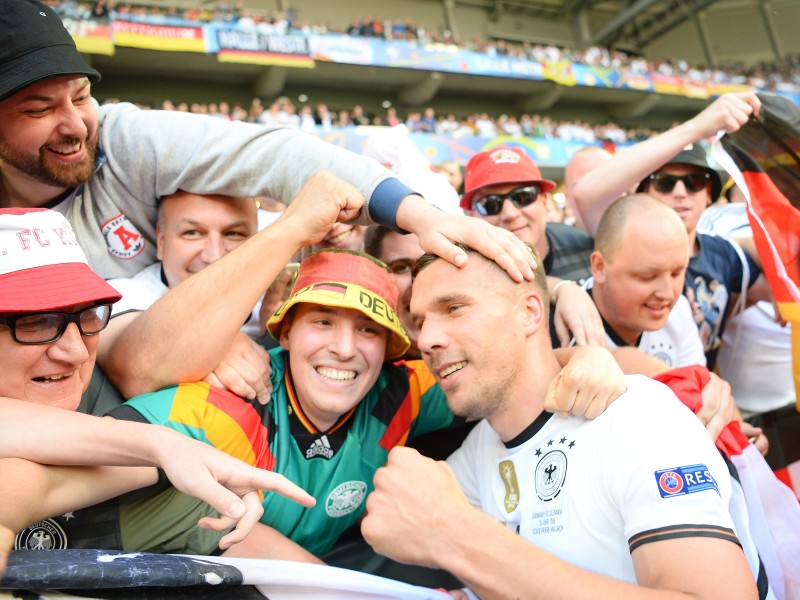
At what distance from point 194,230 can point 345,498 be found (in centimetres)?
120

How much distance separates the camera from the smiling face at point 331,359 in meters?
2.14

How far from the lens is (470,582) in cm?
148

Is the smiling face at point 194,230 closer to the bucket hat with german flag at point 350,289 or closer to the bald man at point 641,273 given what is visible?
the bucket hat with german flag at point 350,289

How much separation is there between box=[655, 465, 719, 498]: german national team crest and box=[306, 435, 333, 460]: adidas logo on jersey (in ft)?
3.69

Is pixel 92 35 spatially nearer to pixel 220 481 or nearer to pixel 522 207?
Result: pixel 522 207

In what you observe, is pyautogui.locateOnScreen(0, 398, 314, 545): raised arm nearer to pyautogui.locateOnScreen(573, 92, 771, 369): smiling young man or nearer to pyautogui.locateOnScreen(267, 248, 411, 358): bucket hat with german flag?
pyautogui.locateOnScreen(267, 248, 411, 358): bucket hat with german flag

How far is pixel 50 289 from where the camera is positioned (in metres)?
1.61

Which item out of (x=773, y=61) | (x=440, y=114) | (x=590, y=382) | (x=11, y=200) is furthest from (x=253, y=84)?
(x=773, y=61)

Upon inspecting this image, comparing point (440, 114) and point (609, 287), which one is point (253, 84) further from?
point (609, 287)

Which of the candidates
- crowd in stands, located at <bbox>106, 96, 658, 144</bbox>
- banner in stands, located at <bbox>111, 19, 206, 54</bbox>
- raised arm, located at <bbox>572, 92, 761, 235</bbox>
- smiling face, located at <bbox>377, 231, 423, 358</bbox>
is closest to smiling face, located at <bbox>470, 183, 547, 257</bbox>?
raised arm, located at <bbox>572, 92, 761, 235</bbox>

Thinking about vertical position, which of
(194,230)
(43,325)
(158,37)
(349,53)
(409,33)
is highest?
(409,33)

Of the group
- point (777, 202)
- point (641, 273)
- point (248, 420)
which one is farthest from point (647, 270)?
point (248, 420)

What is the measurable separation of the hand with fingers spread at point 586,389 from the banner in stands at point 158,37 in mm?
15966

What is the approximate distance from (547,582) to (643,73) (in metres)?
24.5
